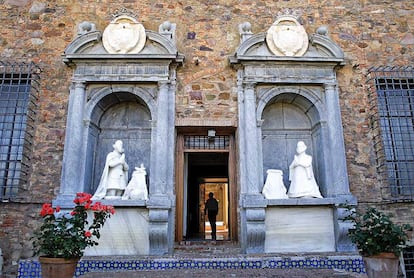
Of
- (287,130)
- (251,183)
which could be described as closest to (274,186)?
(251,183)

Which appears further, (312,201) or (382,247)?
(312,201)

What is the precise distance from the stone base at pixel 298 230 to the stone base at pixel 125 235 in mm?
2080

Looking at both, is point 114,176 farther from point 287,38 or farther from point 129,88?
point 287,38

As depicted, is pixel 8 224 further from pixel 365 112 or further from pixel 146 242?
pixel 365 112

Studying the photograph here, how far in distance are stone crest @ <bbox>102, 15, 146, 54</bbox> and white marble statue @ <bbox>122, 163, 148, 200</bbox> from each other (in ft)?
7.40

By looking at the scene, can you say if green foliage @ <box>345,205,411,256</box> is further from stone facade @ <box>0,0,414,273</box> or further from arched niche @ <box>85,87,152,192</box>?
arched niche @ <box>85,87,152,192</box>

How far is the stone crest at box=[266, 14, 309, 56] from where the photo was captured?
22.1ft

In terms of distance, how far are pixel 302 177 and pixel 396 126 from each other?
226 centimetres

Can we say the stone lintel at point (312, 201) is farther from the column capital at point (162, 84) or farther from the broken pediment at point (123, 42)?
the broken pediment at point (123, 42)

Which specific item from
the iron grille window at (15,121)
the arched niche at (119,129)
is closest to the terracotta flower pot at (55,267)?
the arched niche at (119,129)

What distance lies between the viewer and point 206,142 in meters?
7.00

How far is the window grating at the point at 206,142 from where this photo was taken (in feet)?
22.8

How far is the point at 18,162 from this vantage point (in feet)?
21.4

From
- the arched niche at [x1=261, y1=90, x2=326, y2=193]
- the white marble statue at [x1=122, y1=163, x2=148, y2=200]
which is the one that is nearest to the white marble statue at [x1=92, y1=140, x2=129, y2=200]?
the white marble statue at [x1=122, y1=163, x2=148, y2=200]
